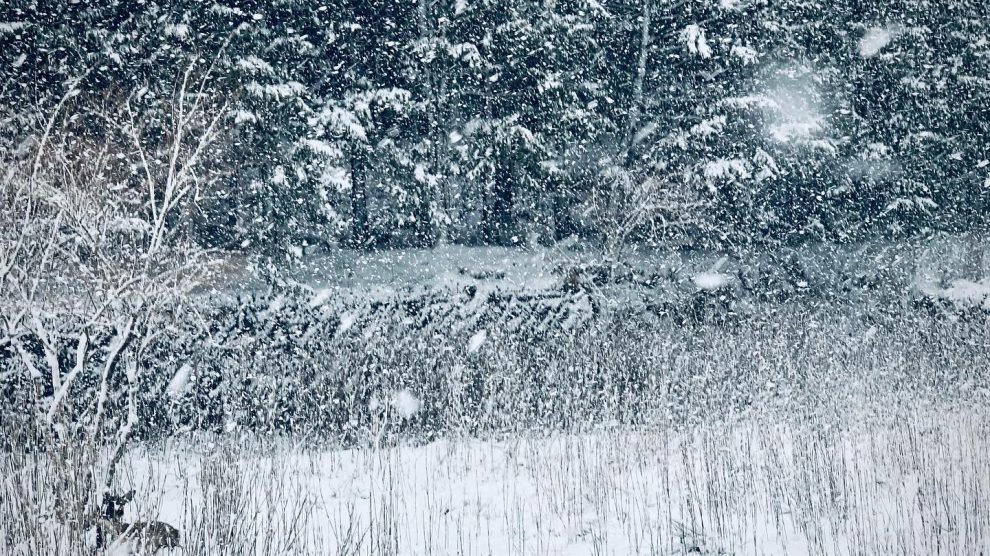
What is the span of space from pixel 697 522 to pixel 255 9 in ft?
40.8

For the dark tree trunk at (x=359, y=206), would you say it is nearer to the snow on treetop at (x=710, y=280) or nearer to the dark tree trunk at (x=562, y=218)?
the dark tree trunk at (x=562, y=218)

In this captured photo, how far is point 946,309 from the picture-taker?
12.0 meters

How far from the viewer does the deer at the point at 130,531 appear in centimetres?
382

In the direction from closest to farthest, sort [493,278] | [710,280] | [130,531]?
[130,531]
[710,280]
[493,278]

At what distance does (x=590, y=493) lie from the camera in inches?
196

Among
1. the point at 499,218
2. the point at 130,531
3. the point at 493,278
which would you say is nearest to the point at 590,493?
the point at 130,531

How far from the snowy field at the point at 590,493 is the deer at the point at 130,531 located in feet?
0.39

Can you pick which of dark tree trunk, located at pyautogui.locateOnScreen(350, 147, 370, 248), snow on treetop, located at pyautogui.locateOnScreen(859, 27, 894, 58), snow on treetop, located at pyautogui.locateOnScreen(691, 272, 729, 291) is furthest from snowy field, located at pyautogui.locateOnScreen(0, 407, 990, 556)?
snow on treetop, located at pyautogui.locateOnScreen(859, 27, 894, 58)

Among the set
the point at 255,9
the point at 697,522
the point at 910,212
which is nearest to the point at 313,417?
the point at 697,522

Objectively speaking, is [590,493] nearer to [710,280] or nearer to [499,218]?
[710,280]

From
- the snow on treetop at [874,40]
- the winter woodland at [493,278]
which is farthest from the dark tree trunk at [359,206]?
the snow on treetop at [874,40]

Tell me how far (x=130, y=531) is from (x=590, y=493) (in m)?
3.20

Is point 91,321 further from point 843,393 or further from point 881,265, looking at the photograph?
point 881,265

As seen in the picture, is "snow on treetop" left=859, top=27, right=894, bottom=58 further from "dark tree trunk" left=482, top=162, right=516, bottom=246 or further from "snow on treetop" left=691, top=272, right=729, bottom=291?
"dark tree trunk" left=482, top=162, right=516, bottom=246
